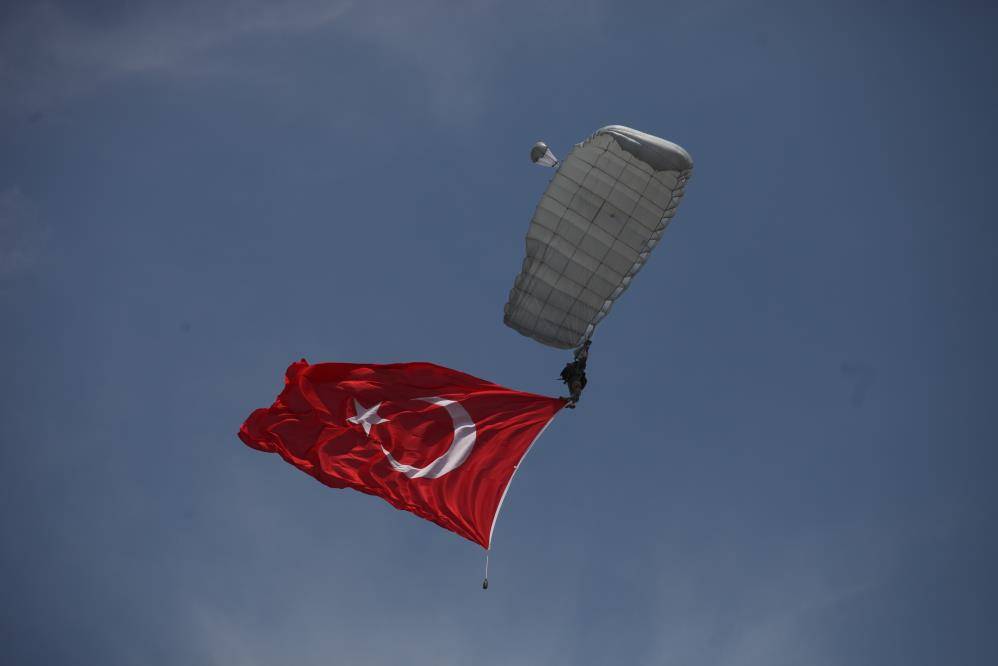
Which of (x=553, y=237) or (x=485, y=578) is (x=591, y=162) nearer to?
(x=553, y=237)

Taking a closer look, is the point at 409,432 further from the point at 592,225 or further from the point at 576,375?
the point at 592,225

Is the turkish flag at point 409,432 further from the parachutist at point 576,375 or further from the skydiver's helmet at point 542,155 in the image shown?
the skydiver's helmet at point 542,155

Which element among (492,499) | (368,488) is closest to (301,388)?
(368,488)

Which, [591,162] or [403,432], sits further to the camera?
[403,432]

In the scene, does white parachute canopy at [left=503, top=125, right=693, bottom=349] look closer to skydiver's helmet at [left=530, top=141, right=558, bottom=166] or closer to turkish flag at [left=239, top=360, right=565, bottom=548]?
skydiver's helmet at [left=530, top=141, right=558, bottom=166]

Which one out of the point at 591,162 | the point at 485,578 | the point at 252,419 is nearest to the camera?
the point at 485,578

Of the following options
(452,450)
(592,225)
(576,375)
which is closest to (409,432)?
(452,450)
